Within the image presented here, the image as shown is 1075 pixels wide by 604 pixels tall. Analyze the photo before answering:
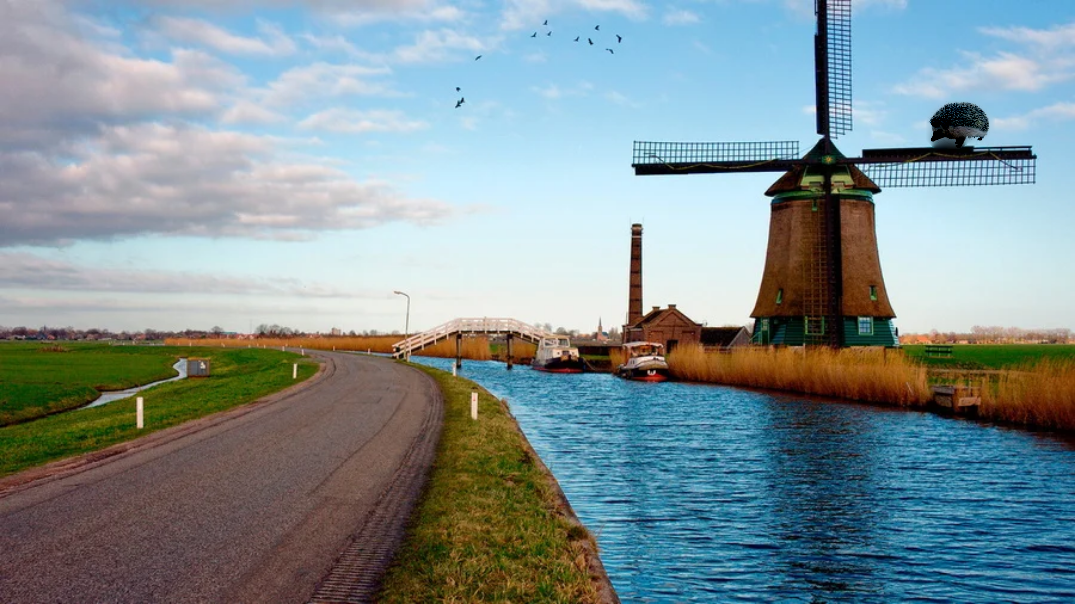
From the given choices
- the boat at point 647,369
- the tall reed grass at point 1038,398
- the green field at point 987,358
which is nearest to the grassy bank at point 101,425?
the boat at point 647,369

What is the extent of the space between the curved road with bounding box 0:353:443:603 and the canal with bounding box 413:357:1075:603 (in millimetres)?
4138

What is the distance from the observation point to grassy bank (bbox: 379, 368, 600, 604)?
9.95m

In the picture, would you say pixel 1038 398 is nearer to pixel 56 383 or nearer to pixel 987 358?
pixel 56 383

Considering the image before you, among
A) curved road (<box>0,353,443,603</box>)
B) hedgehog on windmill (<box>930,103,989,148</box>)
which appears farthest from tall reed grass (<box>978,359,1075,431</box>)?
hedgehog on windmill (<box>930,103,989,148</box>)

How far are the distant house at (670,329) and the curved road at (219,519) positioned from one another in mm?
65544

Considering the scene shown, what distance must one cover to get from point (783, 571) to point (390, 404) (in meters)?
22.8

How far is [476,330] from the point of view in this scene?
3605 inches

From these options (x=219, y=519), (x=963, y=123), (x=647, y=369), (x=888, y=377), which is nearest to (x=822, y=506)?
(x=219, y=519)

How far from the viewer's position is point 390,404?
114 feet

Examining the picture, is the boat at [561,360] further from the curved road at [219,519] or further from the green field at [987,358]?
the curved road at [219,519]

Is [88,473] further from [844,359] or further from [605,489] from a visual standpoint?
[844,359]

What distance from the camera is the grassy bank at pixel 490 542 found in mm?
9945

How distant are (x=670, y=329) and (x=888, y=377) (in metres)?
47.4

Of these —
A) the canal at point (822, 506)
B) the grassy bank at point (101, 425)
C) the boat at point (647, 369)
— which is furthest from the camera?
the boat at point (647, 369)
